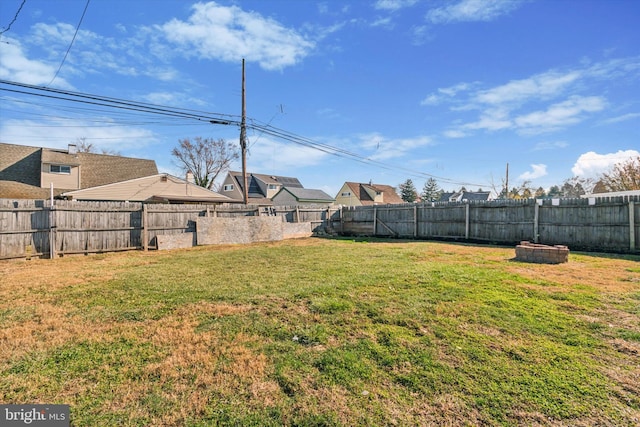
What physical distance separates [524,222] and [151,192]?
2040cm

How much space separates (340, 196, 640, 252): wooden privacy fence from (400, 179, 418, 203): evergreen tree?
34320 millimetres

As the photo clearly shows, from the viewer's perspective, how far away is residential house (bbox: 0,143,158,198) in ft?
57.3

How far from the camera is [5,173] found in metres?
17.4

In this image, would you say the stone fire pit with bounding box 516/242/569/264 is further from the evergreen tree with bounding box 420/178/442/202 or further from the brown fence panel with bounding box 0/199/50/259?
the evergreen tree with bounding box 420/178/442/202

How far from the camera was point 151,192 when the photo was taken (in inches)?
754

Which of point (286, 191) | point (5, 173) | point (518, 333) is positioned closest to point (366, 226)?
point (518, 333)

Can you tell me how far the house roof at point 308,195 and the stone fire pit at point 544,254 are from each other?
24179mm

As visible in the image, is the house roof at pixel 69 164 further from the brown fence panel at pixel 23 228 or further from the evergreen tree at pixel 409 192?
the evergreen tree at pixel 409 192

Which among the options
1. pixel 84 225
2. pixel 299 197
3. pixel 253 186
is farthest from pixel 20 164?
pixel 299 197

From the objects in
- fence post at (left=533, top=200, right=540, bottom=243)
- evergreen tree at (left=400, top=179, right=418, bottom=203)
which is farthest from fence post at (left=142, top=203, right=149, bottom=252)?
evergreen tree at (left=400, top=179, right=418, bottom=203)

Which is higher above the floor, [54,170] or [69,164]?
[69,164]

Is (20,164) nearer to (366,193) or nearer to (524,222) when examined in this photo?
(524,222)

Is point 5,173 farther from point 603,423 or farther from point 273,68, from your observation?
point 603,423

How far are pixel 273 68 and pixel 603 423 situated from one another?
45.4ft
